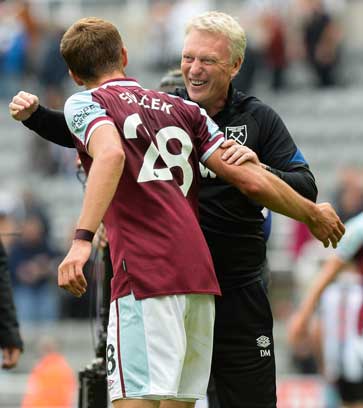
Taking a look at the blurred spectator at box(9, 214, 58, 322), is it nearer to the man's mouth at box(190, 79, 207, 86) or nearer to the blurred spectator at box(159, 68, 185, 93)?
the blurred spectator at box(159, 68, 185, 93)

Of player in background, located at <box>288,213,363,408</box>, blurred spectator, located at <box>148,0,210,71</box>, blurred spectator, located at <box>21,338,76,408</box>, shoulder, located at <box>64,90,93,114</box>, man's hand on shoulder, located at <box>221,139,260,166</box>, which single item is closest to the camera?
shoulder, located at <box>64,90,93,114</box>

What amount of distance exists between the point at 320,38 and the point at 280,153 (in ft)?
44.9

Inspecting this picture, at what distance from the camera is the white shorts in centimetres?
625

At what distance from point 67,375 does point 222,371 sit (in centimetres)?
797

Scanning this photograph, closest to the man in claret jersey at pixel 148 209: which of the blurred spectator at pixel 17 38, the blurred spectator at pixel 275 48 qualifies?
the blurred spectator at pixel 275 48

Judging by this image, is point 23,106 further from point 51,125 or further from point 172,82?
point 172,82

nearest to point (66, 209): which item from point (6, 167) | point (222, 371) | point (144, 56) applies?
point (6, 167)

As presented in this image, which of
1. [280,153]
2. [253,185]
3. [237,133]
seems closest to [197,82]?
[237,133]

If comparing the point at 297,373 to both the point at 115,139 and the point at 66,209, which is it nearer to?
the point at 66,209

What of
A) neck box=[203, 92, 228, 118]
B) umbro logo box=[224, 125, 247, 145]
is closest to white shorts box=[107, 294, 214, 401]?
umbro logo box=[224, 125, 247, 145]

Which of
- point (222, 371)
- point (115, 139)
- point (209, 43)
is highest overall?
point (209, 43)

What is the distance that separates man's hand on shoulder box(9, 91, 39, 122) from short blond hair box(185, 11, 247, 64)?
873 millimetres

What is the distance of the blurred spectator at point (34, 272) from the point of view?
1625 centimetres

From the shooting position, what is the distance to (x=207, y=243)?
7027mm
